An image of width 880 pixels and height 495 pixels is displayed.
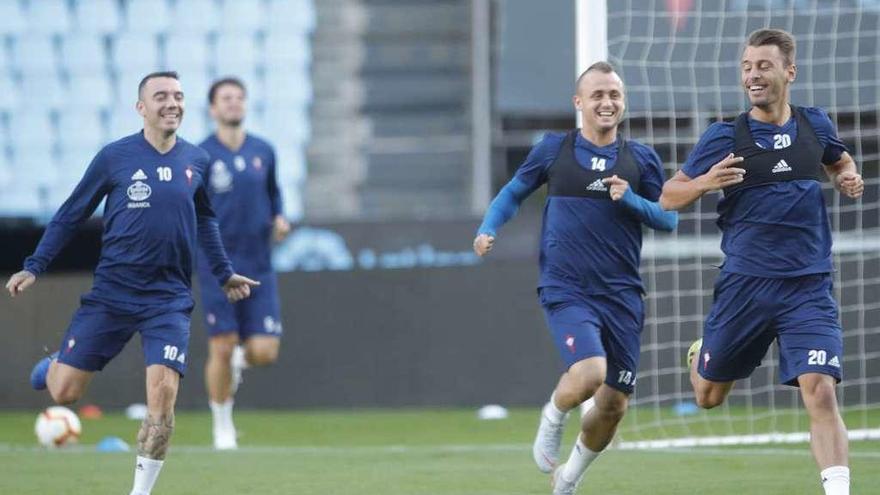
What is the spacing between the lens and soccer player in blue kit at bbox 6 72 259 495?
8297 millimetres

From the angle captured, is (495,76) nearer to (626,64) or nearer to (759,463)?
(626,64)

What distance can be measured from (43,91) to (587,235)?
11.6 m

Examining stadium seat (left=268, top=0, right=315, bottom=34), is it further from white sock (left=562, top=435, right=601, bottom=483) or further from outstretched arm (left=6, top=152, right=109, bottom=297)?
white sock (left=562, top=435, right=601, bottom=483)

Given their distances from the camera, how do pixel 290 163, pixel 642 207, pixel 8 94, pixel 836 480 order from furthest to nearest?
pixel 8 94
pixel 290 163
pixel 642 207
pixel 836 480

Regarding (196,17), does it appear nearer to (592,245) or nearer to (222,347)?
(222,347)

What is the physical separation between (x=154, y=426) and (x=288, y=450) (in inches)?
144

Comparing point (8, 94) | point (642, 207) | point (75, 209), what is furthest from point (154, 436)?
point (8, 94)

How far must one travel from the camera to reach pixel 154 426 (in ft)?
26.0

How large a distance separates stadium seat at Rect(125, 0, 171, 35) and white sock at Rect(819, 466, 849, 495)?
42.8 feet

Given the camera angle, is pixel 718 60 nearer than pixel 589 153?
No

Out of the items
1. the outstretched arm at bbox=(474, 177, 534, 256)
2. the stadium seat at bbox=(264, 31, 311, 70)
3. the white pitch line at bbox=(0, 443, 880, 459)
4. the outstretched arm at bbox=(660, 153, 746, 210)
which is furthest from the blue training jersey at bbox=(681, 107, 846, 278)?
the stadium seat at bbox=(264, 31, 311, 70)

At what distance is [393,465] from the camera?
10266mm

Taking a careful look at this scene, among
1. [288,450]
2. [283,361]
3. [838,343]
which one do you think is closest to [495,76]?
[283,361]

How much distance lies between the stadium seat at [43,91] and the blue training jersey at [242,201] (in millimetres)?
6666
